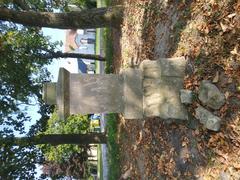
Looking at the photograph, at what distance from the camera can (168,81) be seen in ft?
21.7

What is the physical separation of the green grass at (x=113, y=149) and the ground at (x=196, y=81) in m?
3.61

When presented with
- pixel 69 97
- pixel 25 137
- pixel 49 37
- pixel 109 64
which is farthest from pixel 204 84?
pixel 49 37

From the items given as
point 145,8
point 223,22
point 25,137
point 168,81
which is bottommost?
point 25,137

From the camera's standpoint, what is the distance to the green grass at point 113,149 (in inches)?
540

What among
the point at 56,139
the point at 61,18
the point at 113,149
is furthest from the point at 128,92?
the point at 56,139

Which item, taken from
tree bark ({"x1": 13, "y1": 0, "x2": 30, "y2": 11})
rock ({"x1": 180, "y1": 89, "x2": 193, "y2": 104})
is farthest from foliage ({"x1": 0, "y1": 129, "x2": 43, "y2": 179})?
rock ({"x1": 180, "y1": 89, "x2": 193, "y2": 104})

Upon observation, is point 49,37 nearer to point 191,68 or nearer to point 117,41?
point 117,41

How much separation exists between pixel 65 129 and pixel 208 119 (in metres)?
17.6

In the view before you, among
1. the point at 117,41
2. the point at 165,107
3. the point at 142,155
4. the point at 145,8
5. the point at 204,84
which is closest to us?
the point at 204,84

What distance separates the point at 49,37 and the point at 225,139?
14408 mm

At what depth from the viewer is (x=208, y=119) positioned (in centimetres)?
595

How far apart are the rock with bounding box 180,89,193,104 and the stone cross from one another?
112 mm

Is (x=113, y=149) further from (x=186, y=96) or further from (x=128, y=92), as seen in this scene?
(x=186, y=96)

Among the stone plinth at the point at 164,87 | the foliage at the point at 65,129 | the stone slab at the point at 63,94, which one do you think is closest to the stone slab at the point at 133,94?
the stone plinth at the point at 164,87
